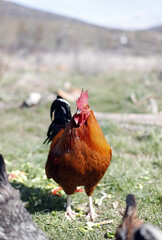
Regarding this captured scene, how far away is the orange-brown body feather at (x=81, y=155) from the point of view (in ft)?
9.25

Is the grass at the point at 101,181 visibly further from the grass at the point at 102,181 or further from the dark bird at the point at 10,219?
the dark bird at the point at 10,219

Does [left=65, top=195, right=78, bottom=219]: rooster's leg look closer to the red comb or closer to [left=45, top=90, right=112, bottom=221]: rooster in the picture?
[left=45, top=90, right=112, bottom=221]: rooster

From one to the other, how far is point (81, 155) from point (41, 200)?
1245mm

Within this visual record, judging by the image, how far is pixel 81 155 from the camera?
111 inches

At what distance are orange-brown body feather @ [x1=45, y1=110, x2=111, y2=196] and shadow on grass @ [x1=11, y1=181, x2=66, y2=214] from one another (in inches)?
28.8

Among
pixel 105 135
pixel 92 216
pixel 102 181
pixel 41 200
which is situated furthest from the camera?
pixel 105 135

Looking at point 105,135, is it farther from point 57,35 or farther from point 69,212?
point 57,35

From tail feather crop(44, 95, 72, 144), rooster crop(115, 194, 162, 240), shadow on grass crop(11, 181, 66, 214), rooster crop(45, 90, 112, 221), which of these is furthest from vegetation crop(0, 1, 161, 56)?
rooster crop(115, 194, 162, 240)

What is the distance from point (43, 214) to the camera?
10.8 feet

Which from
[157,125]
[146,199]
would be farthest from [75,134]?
[157,125]

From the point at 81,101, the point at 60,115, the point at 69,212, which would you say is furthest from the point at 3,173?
the point at 60,115

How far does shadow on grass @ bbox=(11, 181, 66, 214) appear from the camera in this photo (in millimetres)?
3472

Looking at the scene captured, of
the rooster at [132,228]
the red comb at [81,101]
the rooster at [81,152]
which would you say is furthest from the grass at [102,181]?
the red comb at [81,101]

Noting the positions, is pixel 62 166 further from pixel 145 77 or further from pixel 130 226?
pixel 145 77
